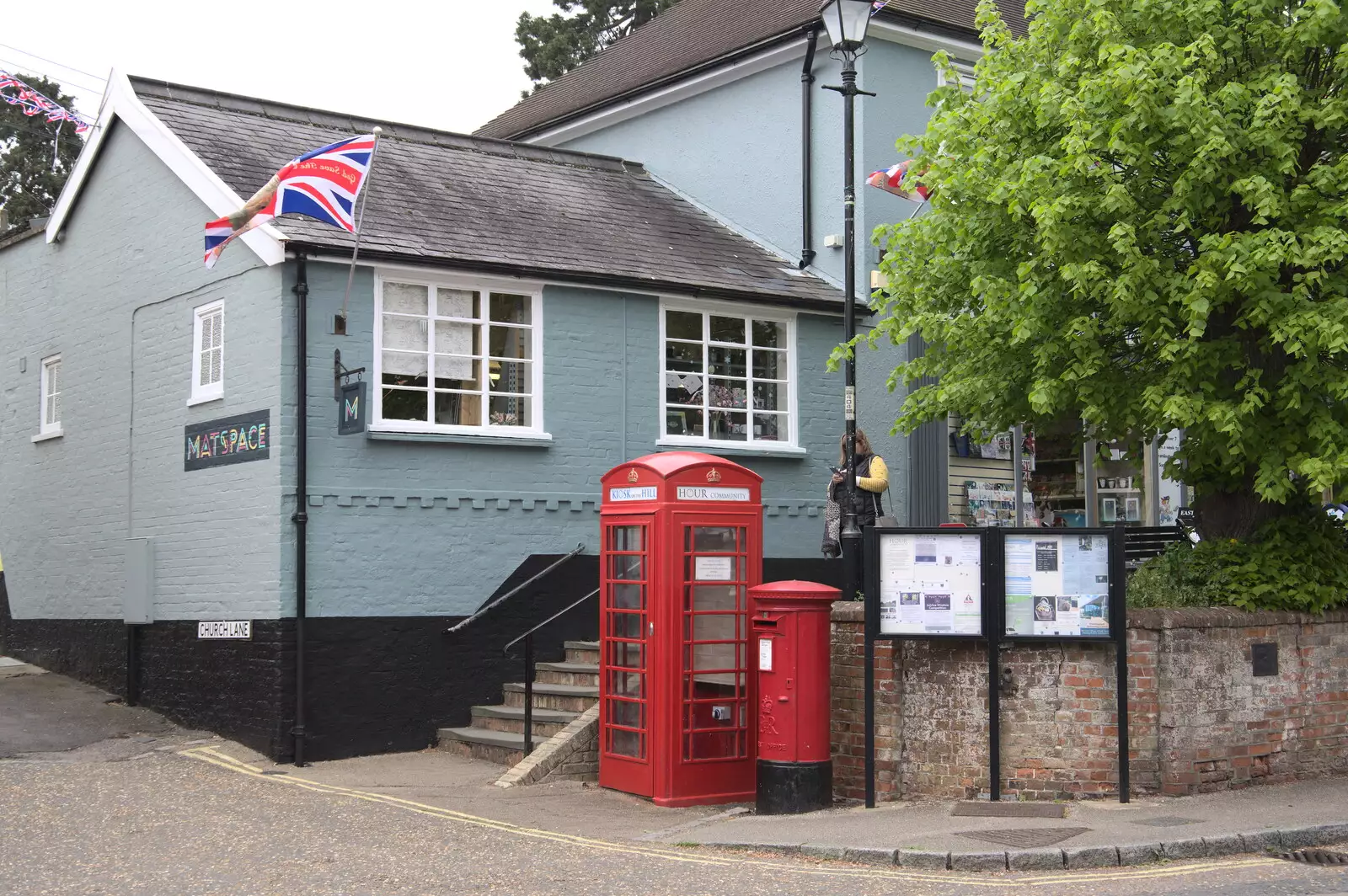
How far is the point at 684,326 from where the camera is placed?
1638cm

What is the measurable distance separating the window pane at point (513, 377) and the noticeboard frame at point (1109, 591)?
6136mm

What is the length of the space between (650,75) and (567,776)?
39.8ft

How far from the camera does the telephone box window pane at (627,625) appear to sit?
11188mm

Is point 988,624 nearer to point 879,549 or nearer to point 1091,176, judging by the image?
point 879,549

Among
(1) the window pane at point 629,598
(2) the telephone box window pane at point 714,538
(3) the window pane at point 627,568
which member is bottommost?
(1) the window pane at point 629,598

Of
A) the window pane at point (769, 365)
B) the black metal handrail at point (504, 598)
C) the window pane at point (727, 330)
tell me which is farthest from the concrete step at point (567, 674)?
the window pane at point (769, 365)

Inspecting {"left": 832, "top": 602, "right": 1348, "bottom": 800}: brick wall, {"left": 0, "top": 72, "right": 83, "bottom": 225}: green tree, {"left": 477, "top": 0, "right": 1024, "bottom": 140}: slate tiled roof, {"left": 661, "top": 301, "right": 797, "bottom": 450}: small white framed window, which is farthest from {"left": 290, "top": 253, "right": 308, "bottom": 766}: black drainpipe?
{"left": 0, "top": 72, "right": 83, "bottom": 225}: green tree

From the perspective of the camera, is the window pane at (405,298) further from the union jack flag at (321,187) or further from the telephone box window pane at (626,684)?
the telephone box window pane at (626,684)

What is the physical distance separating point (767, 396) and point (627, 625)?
243 inches

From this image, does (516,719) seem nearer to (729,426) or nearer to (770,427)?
(729,426)

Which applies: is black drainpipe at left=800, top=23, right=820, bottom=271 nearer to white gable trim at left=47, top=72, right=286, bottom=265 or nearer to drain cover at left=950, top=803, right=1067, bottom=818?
white gable trim at left=47, top=72, right=286, bottom=265

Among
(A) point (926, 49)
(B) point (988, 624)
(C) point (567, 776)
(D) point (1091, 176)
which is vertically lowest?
(C) point (567, 776)

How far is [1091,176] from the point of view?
1111 cm

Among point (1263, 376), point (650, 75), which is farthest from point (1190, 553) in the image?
point (650, 75)
